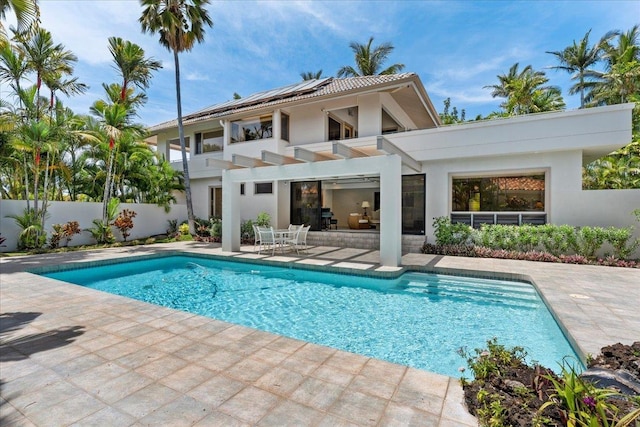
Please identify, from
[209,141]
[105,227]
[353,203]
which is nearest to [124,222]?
[105,227]

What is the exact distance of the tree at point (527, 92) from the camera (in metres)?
24.3

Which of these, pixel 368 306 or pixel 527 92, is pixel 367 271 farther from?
pixel 527 92

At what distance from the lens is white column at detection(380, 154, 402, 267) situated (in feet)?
31.6

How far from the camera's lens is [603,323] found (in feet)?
15.8

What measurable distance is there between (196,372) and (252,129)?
1497 centimetres

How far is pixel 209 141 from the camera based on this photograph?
19672mm

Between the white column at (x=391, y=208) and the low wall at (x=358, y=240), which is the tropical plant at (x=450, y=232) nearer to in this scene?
the low wall at (x=358, y=240)

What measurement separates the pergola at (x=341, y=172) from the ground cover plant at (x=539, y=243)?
10.3 ft

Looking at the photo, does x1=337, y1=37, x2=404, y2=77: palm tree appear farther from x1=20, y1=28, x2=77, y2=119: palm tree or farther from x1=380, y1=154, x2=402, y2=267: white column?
x1=20, y1=28, x2=77, y2=119: palm tree

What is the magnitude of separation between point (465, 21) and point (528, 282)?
429 inches

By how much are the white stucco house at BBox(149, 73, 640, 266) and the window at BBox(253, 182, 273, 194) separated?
0.08 metres

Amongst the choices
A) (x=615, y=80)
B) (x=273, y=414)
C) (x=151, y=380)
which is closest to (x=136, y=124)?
(x=151, y=380)

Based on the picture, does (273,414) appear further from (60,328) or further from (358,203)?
(358,203)

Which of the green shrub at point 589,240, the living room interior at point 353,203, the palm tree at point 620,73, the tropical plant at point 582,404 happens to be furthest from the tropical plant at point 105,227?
the palm tree at point 620,73
